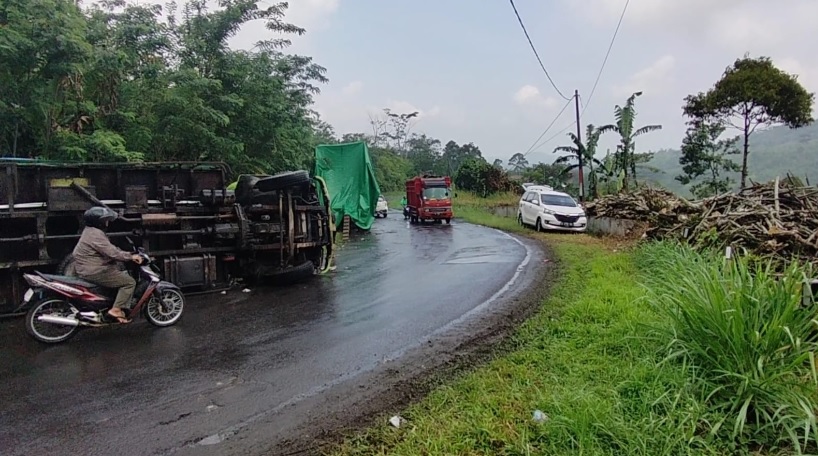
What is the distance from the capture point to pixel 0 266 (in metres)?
6.76

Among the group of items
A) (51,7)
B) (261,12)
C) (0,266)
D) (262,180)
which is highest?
(261,12)

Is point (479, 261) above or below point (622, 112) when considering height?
below

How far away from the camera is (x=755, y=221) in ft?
31.3

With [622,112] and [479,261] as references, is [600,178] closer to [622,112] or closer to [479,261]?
[622,112]

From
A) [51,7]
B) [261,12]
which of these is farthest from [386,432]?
[261,12]

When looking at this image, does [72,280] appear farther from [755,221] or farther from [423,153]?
[423,153]

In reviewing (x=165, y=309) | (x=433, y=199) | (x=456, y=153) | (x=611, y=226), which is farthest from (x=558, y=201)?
(x=456, y=153)

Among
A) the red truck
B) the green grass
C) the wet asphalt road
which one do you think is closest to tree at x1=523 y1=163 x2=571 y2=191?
the red truck

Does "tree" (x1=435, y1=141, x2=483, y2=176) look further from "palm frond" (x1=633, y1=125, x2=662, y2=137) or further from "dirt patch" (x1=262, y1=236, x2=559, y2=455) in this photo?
"dirt patch" (x1=262, y1=236, x2=559, y2=455)

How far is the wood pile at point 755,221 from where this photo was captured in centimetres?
830

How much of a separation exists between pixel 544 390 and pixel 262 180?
6.76 metres

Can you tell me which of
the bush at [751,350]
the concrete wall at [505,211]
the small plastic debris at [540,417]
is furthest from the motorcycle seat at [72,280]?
the concrete wall at [505,211]

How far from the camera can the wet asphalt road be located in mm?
3809

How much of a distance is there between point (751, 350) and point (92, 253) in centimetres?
691
